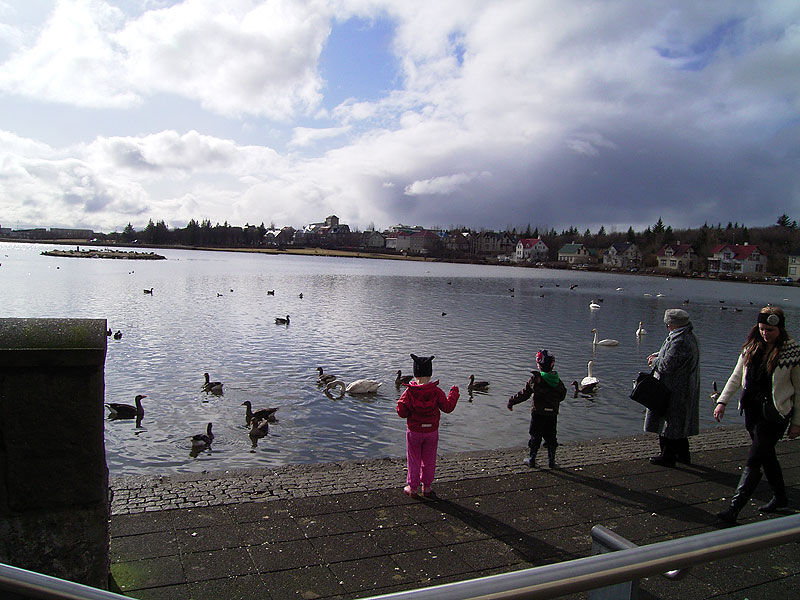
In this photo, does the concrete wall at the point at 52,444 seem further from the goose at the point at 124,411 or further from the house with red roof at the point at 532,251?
the house with red roof at the point at 532,251

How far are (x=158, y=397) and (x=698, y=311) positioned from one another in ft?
141

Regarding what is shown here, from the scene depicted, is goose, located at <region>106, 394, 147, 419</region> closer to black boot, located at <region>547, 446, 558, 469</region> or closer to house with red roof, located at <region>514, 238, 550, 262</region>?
black boot, located at <region>547, 446, 558, 469</region>

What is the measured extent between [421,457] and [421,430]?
0.29 meters

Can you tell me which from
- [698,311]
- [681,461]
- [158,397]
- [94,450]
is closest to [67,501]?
[94,450]

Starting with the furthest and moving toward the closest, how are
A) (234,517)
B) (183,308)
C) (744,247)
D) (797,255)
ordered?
(744,247)
(797,255)
(183,308)
(234,517)

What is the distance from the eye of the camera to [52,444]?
326 centimetres

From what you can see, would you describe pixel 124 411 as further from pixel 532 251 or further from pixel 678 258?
pixel 532 251

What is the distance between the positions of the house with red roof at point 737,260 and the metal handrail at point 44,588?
467 ft

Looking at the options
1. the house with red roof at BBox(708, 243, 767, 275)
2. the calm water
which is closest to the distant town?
the house with red roof at BBox(708, 243, 767, 275)

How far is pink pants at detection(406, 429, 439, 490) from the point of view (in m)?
5.89

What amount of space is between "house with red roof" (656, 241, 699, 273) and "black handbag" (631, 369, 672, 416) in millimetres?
146365

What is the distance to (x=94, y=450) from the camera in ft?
11.1

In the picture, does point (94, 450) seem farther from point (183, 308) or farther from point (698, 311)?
point (698, 311)

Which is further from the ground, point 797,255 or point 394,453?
point 797,255
